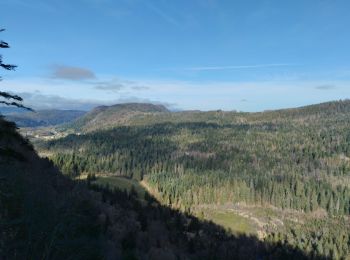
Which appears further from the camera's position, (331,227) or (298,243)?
(331,227)

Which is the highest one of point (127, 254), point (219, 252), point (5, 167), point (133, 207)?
point (5, 167)

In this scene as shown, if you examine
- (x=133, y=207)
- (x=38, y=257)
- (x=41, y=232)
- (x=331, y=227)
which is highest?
(x=41, y=232)

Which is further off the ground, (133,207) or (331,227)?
(133,207)

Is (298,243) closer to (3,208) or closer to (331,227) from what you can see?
(331,227)

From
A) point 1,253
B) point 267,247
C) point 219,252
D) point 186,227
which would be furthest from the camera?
point 267,247

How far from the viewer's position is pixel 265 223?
197 meters

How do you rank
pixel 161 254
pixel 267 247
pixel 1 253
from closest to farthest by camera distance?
pixel 1 253, pixel 161 254, pixel 267 247

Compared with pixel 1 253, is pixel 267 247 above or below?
below

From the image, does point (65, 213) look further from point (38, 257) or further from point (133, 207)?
point (133, 207)

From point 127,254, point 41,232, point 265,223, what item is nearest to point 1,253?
point 41,232

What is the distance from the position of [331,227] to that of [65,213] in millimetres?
195229

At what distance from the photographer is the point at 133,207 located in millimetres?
122062

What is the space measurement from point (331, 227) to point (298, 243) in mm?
48666

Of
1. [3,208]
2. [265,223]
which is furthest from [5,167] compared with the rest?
[265,223]
